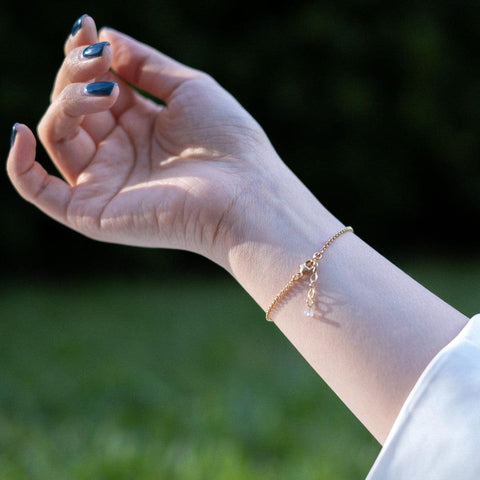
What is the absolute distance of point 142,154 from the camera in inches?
68.1

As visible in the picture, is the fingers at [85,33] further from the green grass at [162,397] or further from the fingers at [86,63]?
the green grass at [162,397]

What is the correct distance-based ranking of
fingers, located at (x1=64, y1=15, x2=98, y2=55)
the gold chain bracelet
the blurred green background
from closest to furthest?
the gold chain bracelet, fingers, located at (x1=64, y1=15, x2=98, y2=55), the blurred green background

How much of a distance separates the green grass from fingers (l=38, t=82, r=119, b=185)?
1.15m

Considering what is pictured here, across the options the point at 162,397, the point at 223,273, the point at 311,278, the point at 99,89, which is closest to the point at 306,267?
the point at 311,278

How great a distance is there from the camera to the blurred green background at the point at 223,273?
9.25 ft

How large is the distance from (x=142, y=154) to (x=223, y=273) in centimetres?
469

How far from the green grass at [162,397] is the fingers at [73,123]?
1145 mm

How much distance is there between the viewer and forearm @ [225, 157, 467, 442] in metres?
1.16

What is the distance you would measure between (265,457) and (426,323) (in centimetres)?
166

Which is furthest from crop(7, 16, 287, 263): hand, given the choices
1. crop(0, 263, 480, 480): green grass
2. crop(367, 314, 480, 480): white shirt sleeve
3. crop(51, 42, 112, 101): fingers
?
crop(0, 263, 480, 480): green grass

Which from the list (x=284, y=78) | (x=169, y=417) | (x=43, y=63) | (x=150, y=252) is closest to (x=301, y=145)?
(x=284, y=78)

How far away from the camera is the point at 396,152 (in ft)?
22.0

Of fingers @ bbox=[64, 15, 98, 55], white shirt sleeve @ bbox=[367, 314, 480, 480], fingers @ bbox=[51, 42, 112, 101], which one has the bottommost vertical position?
white shirt sleeve @ bbox=[367, 314, 480, 480]

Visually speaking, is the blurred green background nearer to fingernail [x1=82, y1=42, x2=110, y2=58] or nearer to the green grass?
the green grass
